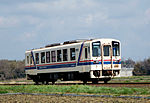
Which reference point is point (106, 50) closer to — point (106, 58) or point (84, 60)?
point (106, 58)

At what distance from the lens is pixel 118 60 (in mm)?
25078

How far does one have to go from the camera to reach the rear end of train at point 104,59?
2392 centimetres

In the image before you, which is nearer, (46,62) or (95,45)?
(95,45)

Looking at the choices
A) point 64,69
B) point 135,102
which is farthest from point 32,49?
point 135,102

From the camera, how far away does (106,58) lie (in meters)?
24.4

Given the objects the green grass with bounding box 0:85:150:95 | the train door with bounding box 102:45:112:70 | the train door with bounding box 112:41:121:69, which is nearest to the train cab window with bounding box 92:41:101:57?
the train door with bounding box 102:45:112:70

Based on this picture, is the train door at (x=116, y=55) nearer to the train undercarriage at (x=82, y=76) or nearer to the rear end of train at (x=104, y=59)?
the rear end of train at (x=104, y=59)

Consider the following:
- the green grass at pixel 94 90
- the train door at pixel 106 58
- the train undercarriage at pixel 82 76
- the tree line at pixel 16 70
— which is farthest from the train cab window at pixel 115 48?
the tree line at pixel 16 70

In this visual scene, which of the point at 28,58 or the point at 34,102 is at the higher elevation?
the point at 28,58

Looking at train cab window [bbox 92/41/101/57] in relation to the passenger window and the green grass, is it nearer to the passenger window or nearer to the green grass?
the passenger window

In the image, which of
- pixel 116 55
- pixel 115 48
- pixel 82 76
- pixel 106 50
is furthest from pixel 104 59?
pixel 82 76

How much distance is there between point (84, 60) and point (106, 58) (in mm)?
1721

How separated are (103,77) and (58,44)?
5893 millimetres

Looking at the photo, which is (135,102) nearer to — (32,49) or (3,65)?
(32,49)
